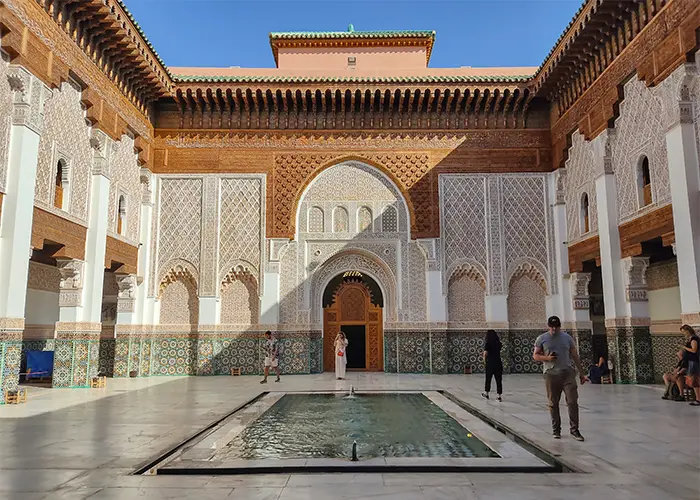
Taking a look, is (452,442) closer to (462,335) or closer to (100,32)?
(462,335)

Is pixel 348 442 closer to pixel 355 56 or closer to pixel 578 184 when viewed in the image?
pixel 578 184

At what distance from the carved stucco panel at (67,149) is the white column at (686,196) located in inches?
277

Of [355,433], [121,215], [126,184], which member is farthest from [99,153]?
[355,433]

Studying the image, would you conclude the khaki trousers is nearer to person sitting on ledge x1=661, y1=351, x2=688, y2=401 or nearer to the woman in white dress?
person sitting on ledge x1=661, y1=351, x2=688, y2=401

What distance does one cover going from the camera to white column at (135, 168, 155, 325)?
9.10 m

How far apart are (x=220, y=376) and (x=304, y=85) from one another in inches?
199

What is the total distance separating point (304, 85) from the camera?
9359 millimetres

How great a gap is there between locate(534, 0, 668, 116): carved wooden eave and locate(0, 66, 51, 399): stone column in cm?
686

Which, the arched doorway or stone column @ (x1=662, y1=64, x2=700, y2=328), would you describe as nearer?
stone column @ (x1=662, y1=64, x2=700, y2=328)

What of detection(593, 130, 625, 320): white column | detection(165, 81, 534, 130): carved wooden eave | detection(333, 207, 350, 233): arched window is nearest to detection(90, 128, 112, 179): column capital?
detection(165, 81, 534, 130): carved wooden eave

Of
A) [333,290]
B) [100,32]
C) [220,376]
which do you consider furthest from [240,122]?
[220,376]

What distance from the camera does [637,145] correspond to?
6977mm

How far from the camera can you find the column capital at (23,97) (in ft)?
19.0

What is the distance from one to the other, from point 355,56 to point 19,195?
25.3ft
